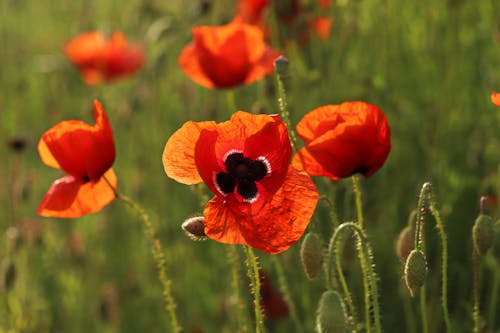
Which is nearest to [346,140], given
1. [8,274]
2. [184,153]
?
[184,153]

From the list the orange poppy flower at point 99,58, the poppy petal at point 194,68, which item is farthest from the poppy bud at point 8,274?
the orange poppy flower at point 99,58

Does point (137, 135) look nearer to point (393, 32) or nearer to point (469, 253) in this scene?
point (393, 32)

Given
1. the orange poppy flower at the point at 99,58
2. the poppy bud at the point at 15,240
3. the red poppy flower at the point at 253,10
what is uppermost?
the orange poppy flower at the point at 99,58

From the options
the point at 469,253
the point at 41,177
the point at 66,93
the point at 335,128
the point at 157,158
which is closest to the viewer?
the point at 335,128

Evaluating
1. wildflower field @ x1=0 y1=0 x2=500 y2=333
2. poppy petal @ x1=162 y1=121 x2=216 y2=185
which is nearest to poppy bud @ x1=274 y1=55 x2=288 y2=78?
wildflower field @ x1=0 y1=0 x2=500 y2=333

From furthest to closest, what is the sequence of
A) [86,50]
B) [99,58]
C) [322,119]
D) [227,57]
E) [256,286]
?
[86,50]
[99,58]
[227,57]
[322,119]
[256,286]

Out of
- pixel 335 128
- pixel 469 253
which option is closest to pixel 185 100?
pixel 469 253

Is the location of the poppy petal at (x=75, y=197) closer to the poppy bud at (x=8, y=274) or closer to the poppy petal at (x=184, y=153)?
the poppy petal at (x=184, y=153)

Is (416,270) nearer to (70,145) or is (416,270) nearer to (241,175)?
(241,175)
